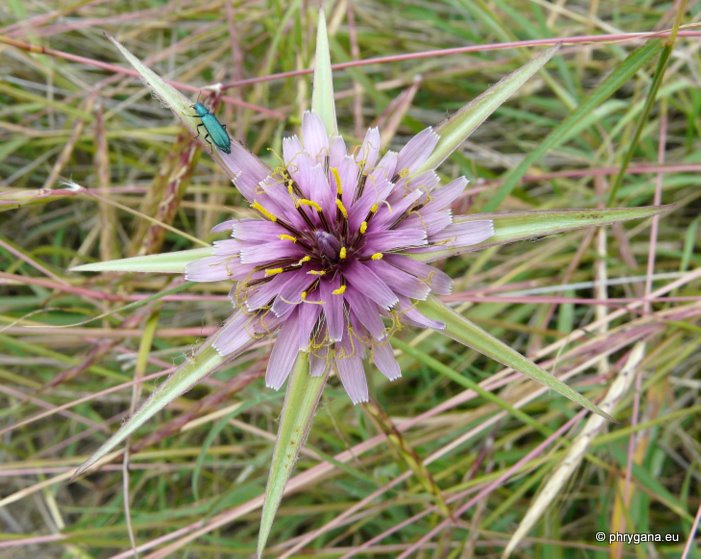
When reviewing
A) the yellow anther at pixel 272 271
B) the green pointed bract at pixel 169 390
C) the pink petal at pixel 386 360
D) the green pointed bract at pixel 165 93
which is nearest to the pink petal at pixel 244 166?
the green pointed bract at pixel 165 93

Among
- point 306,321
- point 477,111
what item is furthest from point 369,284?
point 477,111

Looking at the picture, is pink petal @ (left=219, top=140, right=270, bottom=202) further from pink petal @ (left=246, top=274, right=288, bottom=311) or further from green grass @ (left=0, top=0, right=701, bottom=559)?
green grass @ (left=0, top=0, right=701, bottom=559)

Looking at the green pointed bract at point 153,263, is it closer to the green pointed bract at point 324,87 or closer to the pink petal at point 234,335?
the pink petal at point 234,335

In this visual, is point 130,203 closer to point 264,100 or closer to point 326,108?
point 264,100

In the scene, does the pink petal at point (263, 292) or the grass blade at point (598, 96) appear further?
the grass blade at point (598, 96)

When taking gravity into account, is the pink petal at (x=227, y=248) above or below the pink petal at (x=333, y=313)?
above

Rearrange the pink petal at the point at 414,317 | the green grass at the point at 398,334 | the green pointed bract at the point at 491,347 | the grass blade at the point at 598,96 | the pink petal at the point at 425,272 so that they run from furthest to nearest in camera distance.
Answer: the green grass at the point at 398,334 < the grass blade at the point at 598,96 < the pink petal at the point at 425,272 < the pink petal at the point at 414,317 < the green pointed bract at the point at 491,347

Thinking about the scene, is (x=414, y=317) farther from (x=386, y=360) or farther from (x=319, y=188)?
(x=319, y=188)

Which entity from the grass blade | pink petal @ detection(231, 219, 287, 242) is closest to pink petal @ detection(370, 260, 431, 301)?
pink petal @ detection(231, 219, 287, 242)
